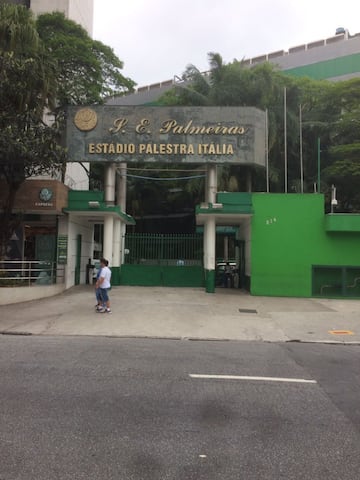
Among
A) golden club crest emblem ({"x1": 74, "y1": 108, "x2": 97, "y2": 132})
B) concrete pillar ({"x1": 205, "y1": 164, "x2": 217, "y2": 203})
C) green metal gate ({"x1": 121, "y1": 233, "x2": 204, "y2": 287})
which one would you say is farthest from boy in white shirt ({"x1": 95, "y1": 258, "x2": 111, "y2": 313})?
golden club crest emblem ({"x1": 74, "y1": 108, "x2": 97, "y2": 132})

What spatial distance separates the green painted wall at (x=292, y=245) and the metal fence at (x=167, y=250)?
4.08 meters

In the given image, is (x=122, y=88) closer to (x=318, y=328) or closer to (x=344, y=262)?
(x=344, y=262)

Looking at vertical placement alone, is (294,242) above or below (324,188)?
below

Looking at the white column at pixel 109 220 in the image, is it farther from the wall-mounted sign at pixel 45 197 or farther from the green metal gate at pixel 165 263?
the wall-mounted sign at pixel 45 197

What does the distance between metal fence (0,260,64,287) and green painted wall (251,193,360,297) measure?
27.4ft

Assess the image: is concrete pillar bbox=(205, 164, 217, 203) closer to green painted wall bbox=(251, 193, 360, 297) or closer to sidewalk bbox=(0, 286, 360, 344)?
green painted wall bbox=(251, 193, 360, 297)

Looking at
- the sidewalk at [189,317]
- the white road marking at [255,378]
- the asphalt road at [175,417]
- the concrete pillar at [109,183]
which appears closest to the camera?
the asphalt road at [175,417]

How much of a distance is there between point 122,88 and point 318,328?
22.0 meters

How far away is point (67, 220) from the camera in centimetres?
2005

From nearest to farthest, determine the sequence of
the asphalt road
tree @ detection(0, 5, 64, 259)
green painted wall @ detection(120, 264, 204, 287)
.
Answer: the asphalt road
tree @ detection(0, 5, 64, 259)
green painted wall @ detection(120, 264, 204, 287)

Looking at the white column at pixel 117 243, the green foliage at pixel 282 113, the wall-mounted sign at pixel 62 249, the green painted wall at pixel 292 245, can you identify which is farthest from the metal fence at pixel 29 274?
the green foliage at pixel 282 113

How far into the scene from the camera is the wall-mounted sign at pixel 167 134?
20.2 metres

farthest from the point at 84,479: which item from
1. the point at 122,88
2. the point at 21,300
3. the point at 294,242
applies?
the point at 122,88

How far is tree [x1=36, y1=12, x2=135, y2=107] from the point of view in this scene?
24594 mm
